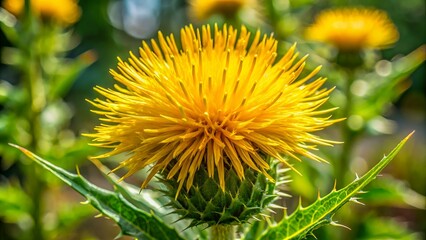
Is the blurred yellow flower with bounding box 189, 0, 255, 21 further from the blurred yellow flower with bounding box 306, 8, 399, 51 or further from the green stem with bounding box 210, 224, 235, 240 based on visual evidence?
the green stem with bounding box 210, 224, 235, 240

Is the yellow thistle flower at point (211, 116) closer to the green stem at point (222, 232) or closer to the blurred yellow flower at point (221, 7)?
the green stem at point (222, 232)

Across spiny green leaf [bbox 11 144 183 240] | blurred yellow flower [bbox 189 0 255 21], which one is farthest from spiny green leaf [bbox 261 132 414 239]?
blurred yellow flower [bbox 189 0 255 21]

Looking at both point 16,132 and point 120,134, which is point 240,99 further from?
point 16,132

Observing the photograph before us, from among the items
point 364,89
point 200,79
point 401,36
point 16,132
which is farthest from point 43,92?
point 401,36

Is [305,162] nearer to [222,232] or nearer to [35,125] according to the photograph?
[35,125]

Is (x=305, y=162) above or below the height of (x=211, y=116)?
above

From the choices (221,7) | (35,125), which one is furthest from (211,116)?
(221,7)
